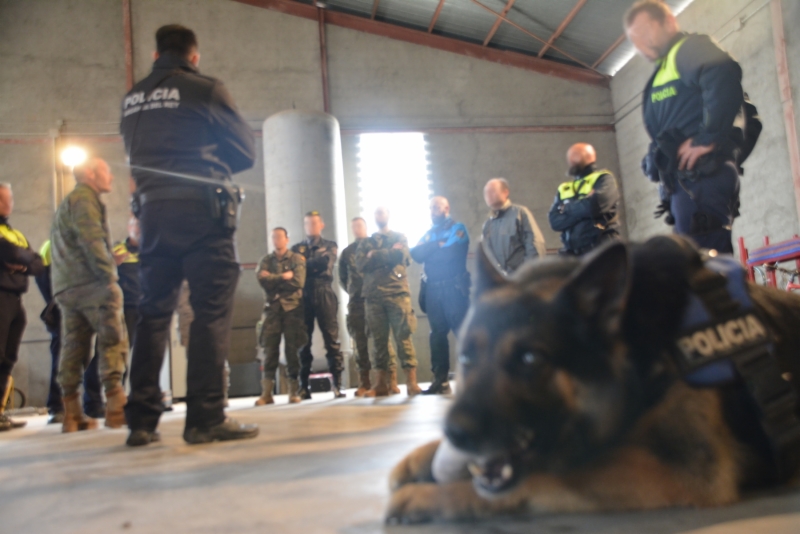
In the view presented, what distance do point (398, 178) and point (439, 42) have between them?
312cm

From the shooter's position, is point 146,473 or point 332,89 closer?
point 146,473

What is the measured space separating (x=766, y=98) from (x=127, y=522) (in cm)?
1013

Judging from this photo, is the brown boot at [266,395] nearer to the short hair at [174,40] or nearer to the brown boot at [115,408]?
the brown boot at [115,408]

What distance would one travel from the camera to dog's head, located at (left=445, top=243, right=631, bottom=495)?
3.28ft

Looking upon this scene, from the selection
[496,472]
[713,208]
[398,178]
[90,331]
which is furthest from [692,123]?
[398,178]

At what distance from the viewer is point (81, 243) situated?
395 cm

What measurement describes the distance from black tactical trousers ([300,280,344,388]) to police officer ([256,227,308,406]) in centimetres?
19

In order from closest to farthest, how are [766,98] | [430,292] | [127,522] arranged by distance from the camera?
[127,522] → [430,292] → [766,98]

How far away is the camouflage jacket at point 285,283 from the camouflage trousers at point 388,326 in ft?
2.80

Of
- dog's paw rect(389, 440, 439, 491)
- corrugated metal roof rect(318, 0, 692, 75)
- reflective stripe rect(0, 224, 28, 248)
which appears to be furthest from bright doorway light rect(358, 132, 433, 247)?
dog's paw rect(389, 440, 439, 491)

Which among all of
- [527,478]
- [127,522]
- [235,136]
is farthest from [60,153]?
[527,478]

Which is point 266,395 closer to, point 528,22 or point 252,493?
point 252,493

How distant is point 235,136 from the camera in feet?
9.73

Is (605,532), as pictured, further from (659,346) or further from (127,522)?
(127,522)
